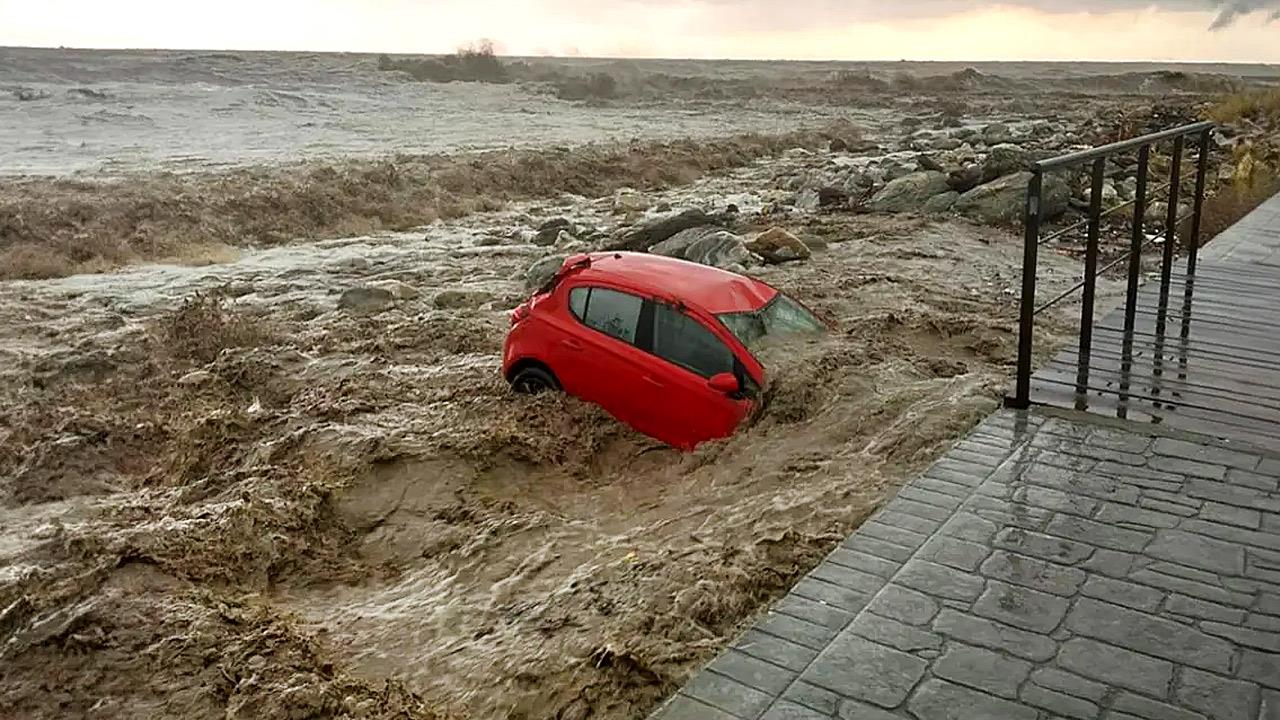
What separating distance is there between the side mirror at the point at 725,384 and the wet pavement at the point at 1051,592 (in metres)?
2.11

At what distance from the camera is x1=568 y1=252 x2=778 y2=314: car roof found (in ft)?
27.8

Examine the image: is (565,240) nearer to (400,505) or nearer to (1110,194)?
(1110,194)

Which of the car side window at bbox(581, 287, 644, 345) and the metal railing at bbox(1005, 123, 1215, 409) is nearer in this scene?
the metal railing at bbox(1005, 123, 1215, 409)

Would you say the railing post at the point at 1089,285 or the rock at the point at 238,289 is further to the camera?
the rock at the point at 238,289

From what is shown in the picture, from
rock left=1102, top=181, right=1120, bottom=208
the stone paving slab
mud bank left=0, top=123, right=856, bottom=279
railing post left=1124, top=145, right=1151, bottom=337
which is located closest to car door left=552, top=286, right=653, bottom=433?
the stone paving slab

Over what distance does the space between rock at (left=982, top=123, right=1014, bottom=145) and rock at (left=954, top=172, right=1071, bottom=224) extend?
1770cm

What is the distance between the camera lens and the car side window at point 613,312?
8602mm

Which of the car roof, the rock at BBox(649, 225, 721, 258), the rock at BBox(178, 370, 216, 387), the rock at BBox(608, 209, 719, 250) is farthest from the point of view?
the rock at BBox(608, 209, 719, 250)

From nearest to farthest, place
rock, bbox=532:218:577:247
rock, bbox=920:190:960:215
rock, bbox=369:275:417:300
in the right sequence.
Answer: rock, bbox=369:275:417:300 → rock, bbox=532:218:577:247 → rock, bbox=920:190:960:215

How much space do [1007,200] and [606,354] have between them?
48.7ft

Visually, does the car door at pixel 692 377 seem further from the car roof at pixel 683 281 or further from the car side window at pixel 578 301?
the car side window at pixel 578 301

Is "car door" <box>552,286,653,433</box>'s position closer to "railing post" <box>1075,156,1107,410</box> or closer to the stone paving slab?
"railing post" <box>1075,156,1107,410</box>

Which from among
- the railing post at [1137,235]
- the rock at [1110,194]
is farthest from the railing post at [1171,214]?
the rock at [1110,194]

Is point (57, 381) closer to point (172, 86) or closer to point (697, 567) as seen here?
point (697, 567)
